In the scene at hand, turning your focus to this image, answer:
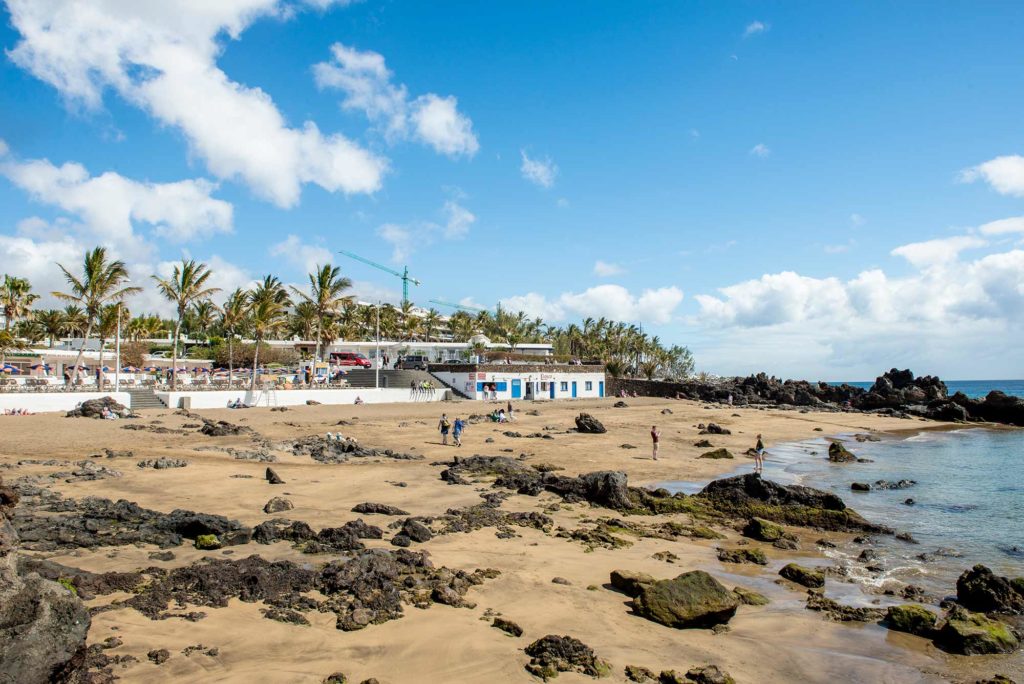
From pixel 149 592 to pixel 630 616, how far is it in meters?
8.74

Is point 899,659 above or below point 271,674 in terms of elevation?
below

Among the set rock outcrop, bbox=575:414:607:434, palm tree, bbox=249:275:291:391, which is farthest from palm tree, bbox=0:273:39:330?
rock outcrop, bbox=575:414:607:434

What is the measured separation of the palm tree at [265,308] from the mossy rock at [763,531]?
4452cm

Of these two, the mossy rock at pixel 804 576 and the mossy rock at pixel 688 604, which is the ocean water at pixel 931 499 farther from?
the mossy rock at pixel 688 604

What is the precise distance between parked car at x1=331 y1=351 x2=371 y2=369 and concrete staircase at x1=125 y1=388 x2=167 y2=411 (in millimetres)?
34352

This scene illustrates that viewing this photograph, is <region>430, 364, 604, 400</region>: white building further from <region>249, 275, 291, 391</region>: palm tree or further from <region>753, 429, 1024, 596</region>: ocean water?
<region>753, 429, 1024, 596</region>: ocean water

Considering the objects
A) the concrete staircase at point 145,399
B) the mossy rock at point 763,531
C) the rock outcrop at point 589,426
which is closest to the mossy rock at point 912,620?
the mossy rock at point 763,531

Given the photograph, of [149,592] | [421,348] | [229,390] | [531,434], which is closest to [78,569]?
[149,592]

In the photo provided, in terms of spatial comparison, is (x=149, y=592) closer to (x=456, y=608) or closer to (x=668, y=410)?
(x=456, y=608)

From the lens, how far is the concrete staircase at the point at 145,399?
153 feet

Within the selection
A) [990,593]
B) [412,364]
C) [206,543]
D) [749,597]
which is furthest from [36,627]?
[412,364]

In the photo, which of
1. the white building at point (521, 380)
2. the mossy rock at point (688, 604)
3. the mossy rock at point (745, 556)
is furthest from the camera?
the white building at point (521, 380)

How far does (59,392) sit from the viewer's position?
42.5 m

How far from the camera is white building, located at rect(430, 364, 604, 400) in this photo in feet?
222
